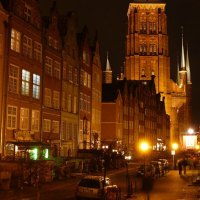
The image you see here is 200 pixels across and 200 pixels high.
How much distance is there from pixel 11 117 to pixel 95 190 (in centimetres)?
1751

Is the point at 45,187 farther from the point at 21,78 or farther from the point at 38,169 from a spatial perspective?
the point at 21,78

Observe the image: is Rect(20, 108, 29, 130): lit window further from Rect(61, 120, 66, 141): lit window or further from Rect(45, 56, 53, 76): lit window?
Rect(61, 120, 66, 141): lit window

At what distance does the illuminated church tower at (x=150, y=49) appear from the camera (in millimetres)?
140125

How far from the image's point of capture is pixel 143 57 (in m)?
142

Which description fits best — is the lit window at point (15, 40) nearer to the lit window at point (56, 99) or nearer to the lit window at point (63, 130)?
the lit window at point (56, 99)

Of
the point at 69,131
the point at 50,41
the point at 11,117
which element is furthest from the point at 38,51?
the point at 69,131

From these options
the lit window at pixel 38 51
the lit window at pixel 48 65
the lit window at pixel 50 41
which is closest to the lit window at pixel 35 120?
the lit window at pixel 48 65

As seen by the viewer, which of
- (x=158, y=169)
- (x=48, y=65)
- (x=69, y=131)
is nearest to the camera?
(x=48, y=65)

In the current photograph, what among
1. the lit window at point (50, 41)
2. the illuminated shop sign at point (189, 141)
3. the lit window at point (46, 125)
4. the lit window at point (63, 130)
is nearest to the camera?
the illuminated shop sign at point (189, 141)

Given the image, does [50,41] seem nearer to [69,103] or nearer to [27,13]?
[27,13]

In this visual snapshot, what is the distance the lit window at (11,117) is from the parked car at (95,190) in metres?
16.0

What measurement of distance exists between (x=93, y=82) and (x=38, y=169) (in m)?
31.5

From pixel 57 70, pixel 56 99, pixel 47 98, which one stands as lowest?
pixel 47 98

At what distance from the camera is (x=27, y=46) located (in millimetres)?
45250
